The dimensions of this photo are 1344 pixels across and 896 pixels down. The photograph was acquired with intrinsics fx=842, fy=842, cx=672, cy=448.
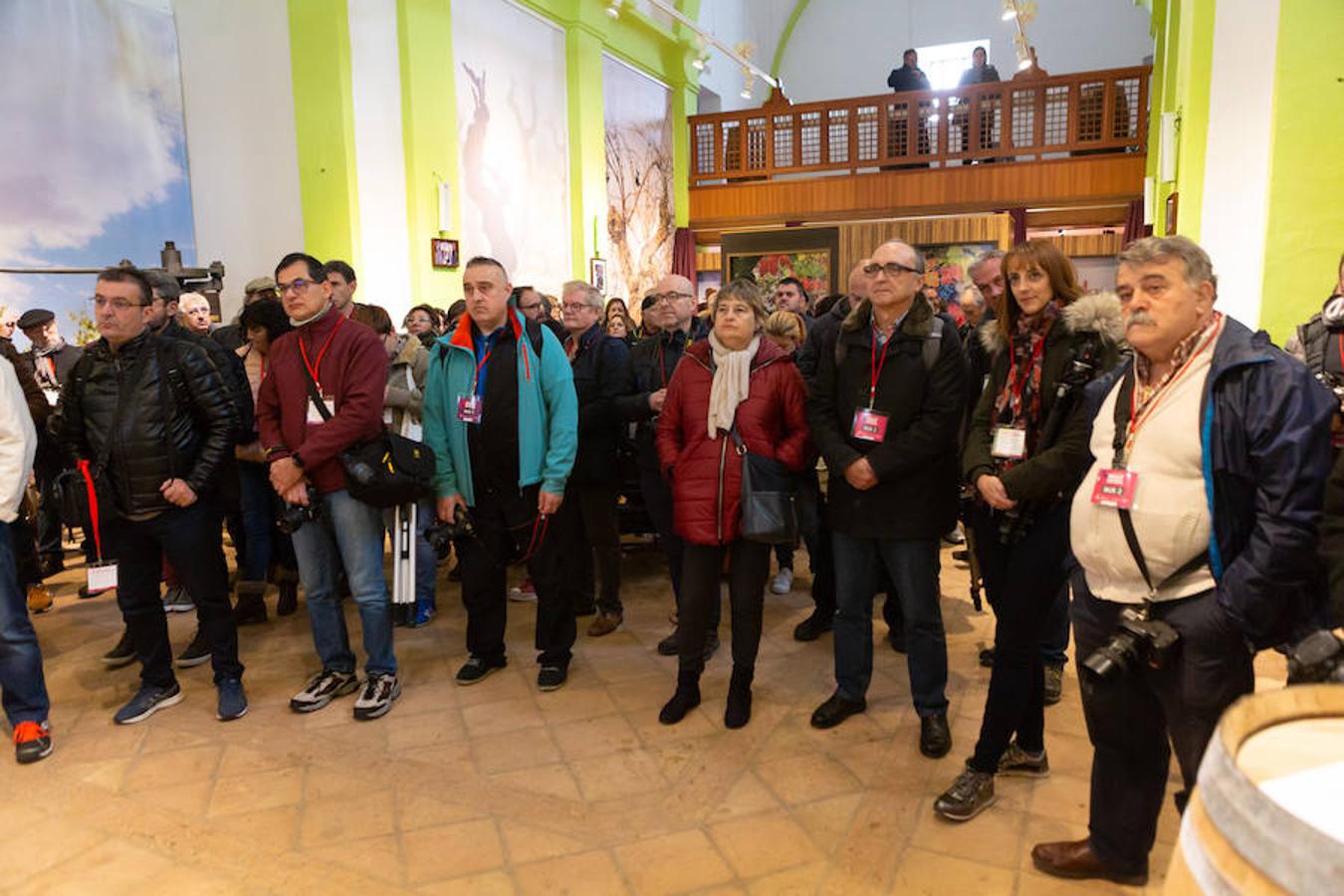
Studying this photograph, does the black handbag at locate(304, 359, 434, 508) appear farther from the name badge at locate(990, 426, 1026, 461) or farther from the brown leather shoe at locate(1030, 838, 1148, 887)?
the brown leather shoe at locate(1030, 838, 1148, 887)

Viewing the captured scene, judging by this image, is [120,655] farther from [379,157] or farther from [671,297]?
[379,157]

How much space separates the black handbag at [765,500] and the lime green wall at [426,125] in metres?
6.04

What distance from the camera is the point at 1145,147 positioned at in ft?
34.6

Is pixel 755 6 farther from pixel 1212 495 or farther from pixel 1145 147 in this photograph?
pixel 1212 495

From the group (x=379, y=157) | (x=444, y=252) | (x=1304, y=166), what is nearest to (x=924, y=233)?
(x=1304, y=166)

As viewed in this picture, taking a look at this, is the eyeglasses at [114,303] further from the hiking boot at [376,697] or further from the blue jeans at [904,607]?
the blue jeans at [904,607]

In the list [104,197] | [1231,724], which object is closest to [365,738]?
[1231,724]

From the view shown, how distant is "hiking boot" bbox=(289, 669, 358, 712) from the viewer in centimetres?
335

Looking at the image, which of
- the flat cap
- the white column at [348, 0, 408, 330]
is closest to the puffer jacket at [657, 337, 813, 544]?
the flat cap

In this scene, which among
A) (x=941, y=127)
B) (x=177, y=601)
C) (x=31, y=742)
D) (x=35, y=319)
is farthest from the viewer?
(x=941, y=127)

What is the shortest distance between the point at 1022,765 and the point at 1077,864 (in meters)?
0.52

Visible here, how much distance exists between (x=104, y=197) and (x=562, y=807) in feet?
22.3

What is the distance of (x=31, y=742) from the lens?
3057 mm

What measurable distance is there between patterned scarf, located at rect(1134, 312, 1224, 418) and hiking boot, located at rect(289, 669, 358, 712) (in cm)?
307
